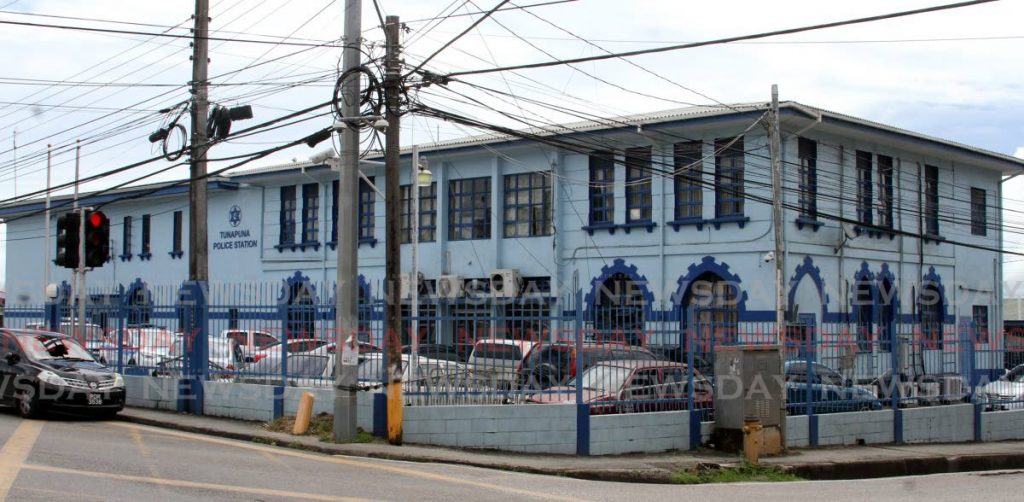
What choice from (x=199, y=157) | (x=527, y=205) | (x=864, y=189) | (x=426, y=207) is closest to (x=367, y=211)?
(x=426, y=207)

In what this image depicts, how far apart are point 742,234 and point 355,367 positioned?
14999 millimetres

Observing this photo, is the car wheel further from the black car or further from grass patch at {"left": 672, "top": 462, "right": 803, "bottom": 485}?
grass patch at {"left": 672, "top": 462, "right": 803, "bottom": 485}

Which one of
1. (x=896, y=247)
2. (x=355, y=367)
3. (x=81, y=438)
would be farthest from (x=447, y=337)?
(x=896, y=247)

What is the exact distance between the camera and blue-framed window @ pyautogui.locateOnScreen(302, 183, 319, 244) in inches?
1475

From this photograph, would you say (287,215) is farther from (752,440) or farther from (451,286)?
(752,440)

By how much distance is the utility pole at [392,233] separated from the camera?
15164mm

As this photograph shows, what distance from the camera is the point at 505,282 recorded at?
31.9 m

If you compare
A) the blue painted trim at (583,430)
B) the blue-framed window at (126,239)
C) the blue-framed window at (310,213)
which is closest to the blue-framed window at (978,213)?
the blue-framed window at (310,213)

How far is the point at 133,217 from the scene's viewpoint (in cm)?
4325

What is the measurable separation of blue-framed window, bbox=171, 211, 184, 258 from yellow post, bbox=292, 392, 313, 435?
2697cm

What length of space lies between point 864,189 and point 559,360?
59.5 ft

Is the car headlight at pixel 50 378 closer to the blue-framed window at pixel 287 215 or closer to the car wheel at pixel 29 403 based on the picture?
the car wheel at pixel 29 403

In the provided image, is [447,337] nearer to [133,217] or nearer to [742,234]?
[742,234]

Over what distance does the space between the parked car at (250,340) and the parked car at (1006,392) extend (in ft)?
42.7
